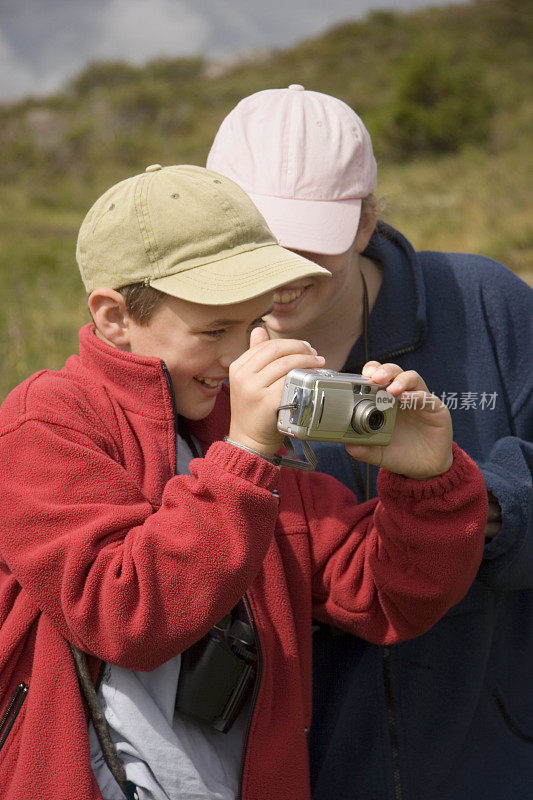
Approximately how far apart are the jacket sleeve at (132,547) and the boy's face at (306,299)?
0.94 metres

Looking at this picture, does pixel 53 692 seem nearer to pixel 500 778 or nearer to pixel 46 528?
pixel 46 528

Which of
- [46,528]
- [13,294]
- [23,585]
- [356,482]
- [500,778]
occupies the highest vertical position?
[46,528]

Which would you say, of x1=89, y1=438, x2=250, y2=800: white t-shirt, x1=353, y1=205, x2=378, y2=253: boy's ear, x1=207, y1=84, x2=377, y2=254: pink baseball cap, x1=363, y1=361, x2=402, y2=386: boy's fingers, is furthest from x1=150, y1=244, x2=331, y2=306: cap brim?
x1=353, y1=205, x2=378, y2=253: boy's ear

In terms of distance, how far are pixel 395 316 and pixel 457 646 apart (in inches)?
40.0

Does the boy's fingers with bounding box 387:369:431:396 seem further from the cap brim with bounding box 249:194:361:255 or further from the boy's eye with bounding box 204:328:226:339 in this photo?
the cap brim with bounding box 249:194:361:255

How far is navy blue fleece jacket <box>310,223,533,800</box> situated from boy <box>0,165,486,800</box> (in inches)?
16.5

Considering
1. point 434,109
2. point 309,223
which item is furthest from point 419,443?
point 434,109

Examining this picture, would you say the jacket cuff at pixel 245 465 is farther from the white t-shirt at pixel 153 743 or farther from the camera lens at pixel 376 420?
the white t-shirt at pixel 153 743

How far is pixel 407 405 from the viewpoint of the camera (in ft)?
6.20

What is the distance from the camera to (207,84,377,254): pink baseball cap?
2551 mm

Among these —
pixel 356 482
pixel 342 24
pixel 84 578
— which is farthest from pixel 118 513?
pixel 342 24

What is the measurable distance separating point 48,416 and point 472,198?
13.7 m

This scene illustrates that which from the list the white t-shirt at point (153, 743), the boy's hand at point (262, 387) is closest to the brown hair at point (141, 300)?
the boy's hand at point (262, 387)

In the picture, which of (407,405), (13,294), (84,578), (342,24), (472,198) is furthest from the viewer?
(342,24)
